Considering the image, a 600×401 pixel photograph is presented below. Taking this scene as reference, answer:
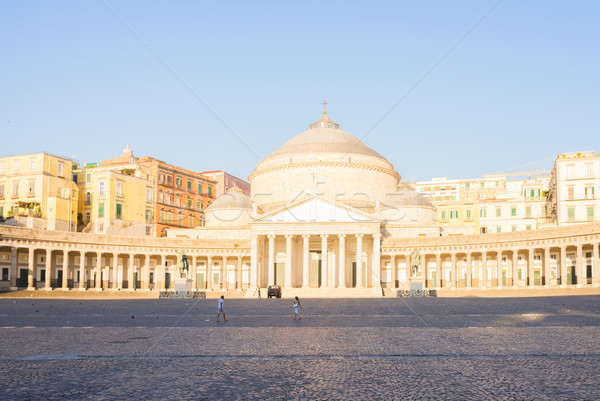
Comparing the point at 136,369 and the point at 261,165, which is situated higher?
the point at 261,165

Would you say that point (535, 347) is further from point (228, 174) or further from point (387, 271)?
point (228, 174)

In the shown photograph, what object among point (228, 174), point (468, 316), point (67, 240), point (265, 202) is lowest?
point (468, 316)

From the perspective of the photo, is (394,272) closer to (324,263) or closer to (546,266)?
(324,263)

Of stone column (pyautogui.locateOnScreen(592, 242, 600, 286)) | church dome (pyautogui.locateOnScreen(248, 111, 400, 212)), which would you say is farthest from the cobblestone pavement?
church dome (pyautogui.locateOnScreen(248, 111, 400, 212))

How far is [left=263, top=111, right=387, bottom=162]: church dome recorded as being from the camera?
83250 millimetres

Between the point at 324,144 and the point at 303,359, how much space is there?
228 ft

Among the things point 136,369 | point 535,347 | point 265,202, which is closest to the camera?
point 136,369

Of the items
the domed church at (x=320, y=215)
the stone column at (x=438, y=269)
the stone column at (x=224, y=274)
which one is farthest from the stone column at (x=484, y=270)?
the stone column at (x=224, y=274)

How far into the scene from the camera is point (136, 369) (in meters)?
14.0

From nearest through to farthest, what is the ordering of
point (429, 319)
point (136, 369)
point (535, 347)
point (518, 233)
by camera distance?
point (136, 369), point (535, 347), point (429, 319), point (518, 233)

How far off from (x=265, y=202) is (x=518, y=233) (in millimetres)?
32100

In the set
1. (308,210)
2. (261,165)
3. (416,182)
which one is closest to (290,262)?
(308,210)

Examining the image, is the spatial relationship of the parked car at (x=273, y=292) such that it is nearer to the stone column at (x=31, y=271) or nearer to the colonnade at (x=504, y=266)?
the colonnade at (x=504, y=266)

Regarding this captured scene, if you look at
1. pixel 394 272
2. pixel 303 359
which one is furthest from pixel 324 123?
pixel 303 359
